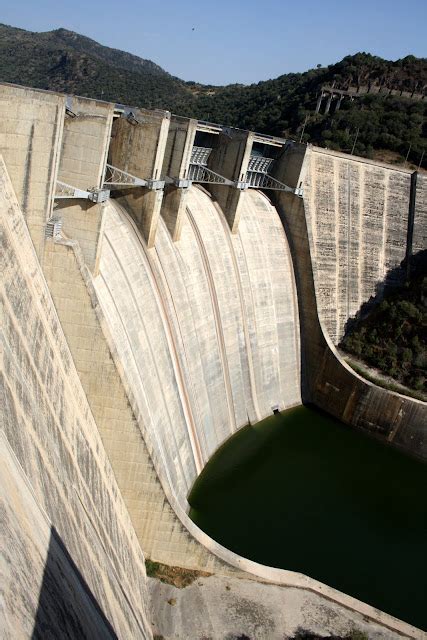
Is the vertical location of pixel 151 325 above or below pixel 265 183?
below

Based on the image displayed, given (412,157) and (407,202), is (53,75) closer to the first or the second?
(412,157)

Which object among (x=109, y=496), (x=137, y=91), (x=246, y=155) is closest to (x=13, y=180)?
(x=109, y=496)

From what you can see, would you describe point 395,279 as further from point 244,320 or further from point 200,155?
point 200,155

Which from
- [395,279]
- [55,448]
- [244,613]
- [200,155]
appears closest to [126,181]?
[200,155]

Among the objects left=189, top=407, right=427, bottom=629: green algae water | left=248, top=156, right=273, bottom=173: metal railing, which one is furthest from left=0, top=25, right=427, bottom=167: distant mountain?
left=189, top=407, right=427, bottom=629: green algae water

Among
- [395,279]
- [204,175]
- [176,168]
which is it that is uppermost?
[176,168]

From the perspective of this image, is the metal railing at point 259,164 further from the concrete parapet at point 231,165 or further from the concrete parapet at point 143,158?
the concrete parapet at point 143,158

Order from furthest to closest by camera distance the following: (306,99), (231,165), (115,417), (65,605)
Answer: (306,99) < (231,165) < (115,417) < (65,605)
